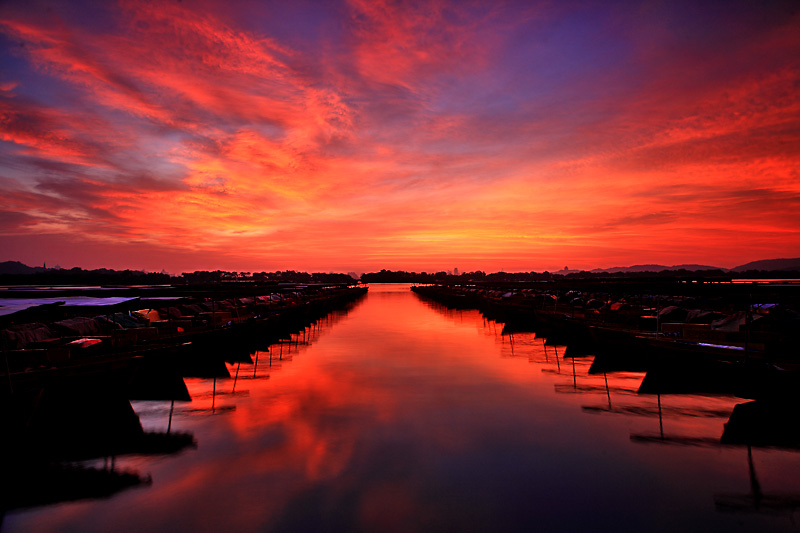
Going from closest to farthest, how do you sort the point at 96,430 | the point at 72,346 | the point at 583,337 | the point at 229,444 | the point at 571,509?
the point at 571,509, the point at 229,444, the point at 96,430, the point at 72,346, the point at 583,337

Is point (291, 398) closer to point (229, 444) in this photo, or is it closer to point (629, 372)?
point (229, 444)

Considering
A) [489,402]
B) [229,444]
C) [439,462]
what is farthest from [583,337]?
[229,444]

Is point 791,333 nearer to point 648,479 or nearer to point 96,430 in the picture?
point 648,479

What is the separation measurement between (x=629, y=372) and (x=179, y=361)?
21.2 m

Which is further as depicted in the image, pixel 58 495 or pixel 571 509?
pixel 58 495

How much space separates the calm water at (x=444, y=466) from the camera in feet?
28.7

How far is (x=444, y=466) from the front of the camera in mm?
10758

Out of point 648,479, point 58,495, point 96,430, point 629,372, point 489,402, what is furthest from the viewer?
point 629,372

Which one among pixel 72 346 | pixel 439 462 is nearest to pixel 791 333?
pixel 439 462

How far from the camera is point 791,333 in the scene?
18.7m

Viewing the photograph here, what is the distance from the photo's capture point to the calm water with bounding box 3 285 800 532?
8.76 m

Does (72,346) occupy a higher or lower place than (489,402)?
higher

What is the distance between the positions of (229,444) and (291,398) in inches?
203

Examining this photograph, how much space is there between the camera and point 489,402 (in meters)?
17.1
